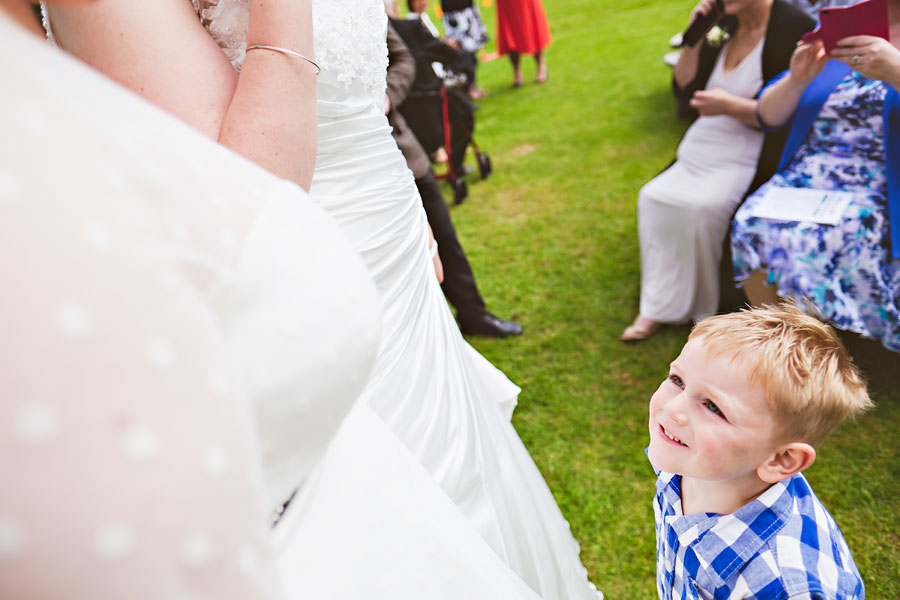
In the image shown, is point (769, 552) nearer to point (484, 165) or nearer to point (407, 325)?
point (407, 325)

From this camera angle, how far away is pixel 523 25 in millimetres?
8508

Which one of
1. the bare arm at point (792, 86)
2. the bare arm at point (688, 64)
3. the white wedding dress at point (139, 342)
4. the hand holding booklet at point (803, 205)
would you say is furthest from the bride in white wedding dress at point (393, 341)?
the bare arm at point (688, 64)

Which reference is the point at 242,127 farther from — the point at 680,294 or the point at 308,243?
the point at 680,294

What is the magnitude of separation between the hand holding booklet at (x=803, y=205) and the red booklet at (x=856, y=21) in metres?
0.61

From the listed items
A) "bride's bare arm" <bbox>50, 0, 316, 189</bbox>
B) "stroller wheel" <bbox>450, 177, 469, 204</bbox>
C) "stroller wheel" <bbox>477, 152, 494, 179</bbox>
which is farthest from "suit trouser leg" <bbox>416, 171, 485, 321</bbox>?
"stroller wheel" <bbox>477, 152, 494, 179</bbox>

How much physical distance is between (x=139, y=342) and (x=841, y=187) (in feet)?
9.81

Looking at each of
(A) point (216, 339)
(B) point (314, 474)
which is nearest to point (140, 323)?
(A) point (216, 339)

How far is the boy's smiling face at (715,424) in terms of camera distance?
1.18m

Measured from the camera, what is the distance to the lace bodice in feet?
3.65

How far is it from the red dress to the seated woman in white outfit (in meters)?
5.50

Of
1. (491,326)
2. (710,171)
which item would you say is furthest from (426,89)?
(710,171)

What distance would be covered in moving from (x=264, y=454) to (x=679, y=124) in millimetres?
5952

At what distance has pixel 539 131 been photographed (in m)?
6.71

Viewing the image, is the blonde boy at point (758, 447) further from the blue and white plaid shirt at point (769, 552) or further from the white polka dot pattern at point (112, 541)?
the white polka dot pattern at point (112, 541)
